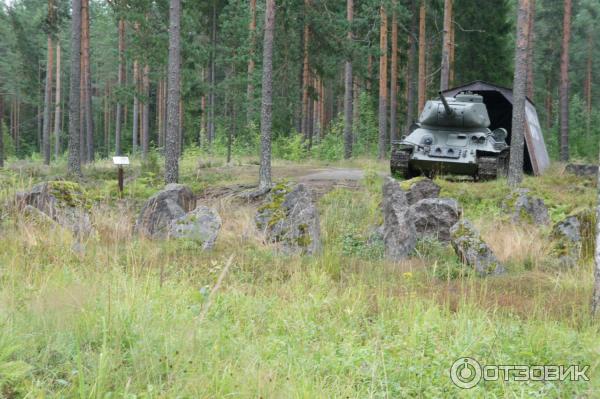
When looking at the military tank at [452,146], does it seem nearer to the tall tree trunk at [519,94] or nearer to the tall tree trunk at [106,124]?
the tall tree trunk at [519,94]

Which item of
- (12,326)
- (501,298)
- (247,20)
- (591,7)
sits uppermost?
(591,7)

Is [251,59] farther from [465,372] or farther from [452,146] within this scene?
[465,372]

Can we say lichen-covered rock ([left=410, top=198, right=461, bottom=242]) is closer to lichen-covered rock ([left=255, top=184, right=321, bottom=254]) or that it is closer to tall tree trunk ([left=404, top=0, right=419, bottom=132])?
lichen-covered rock ([left=255, top=184, right=321, bottom=254])

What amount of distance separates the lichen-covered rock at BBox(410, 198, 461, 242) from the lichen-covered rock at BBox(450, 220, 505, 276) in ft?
3.77

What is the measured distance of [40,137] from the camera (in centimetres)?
5191

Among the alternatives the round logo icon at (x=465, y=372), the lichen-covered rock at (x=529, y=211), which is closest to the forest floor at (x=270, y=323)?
the round logo icon at (x=465, y=372)

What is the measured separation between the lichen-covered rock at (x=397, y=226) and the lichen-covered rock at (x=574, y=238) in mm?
1791

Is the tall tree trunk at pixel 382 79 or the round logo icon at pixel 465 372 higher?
the tall tree trunk at pixel 382 79

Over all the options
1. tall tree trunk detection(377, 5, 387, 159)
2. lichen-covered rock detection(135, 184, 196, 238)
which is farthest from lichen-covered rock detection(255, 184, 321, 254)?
tall tree trunk detection(377, 5, 387, 159)

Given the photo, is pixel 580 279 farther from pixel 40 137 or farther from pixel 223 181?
pixel 40 137

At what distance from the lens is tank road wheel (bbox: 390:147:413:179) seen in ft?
48.4

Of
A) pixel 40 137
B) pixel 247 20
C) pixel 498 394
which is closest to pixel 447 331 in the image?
pixel 498 394

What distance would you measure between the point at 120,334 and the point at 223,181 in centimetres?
1238

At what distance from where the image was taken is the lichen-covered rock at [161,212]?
27.4 feet
